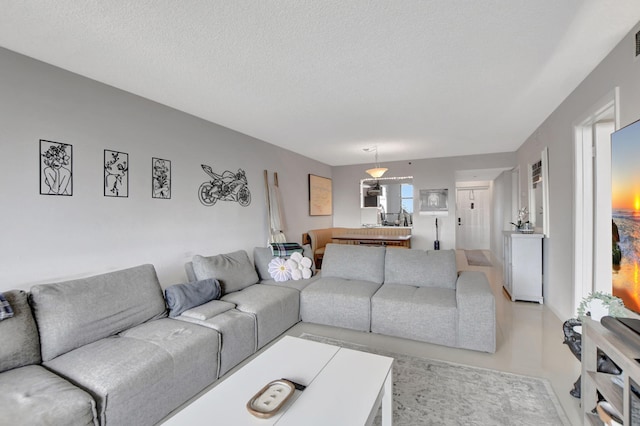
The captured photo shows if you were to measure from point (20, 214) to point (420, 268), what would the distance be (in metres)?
3.61

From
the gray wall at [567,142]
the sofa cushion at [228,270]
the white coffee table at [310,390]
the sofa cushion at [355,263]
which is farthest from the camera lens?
the sofa cushion at [355,263]

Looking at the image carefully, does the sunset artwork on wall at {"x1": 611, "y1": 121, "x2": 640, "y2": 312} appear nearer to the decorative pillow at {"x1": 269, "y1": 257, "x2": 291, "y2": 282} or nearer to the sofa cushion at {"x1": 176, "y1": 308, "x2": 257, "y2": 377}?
the sofa cushion at {"x1": 176, "y1": 308, "x2": 257, "y2": 377}

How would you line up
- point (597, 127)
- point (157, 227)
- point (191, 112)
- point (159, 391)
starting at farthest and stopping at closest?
point (191, 112), point (157, 227), point (597, 127), point (159, 391)

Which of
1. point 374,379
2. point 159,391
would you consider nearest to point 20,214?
point 159,391

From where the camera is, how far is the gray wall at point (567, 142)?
192cm

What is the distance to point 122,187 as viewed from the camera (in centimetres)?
274

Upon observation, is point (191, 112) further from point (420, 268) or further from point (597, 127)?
point (597, 127)

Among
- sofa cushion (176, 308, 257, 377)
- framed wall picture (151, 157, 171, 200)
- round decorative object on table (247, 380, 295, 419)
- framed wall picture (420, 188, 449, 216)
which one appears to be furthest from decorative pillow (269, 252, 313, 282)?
framed wall picture (420, 188, 449, 216)

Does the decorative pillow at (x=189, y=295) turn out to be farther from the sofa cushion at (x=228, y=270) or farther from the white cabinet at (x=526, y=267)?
the white cabinet at (x=526, y=267)

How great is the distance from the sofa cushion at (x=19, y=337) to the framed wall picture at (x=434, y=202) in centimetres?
647

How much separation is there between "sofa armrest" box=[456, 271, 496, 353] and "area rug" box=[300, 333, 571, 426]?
30 centimetres

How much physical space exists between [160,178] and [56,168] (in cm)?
89

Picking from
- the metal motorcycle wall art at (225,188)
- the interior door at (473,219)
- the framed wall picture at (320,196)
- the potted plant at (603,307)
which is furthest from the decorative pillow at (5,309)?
the interior door at (473,219)

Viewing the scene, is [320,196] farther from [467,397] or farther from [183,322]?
[467,397]
